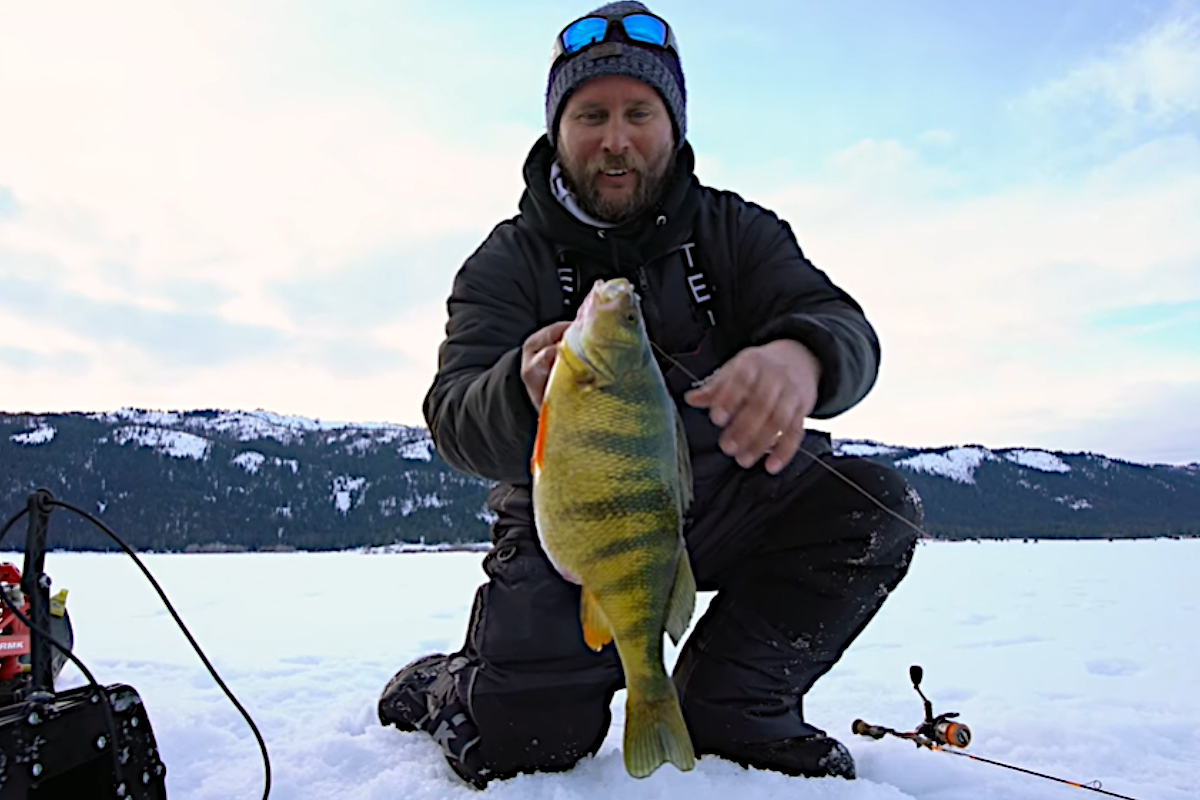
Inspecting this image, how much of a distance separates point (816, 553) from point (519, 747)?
50.8 inches

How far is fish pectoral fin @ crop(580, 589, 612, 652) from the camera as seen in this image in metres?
2.08

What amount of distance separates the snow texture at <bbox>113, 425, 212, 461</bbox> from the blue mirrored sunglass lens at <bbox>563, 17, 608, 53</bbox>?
7223cm

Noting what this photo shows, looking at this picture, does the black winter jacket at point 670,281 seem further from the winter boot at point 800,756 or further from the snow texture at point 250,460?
the snow texture at point 250,460

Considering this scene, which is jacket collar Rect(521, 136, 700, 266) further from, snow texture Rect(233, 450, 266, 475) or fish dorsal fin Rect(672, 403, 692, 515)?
snow texture Rect(233, 450, 266, 475)

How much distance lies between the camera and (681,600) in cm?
210

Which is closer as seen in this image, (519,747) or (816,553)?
(519,747)

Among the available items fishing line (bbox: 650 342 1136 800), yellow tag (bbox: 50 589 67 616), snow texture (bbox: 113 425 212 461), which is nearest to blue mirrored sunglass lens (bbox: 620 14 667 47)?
fishing line (bbox: 650 342 1136 800)

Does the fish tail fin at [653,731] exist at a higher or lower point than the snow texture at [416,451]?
lower

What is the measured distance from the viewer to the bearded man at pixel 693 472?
9.41ft

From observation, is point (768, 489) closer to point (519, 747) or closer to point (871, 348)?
point (871, 348)

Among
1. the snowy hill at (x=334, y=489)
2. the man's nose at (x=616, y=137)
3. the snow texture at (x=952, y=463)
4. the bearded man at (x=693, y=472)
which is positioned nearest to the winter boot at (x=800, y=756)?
the bearded man at (x=693, y=472)

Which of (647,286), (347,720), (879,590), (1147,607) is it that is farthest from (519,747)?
(1147,607)

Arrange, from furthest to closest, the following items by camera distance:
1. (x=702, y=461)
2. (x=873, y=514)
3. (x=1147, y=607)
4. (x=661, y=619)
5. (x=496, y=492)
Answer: (x=1147, y=607) → (x=496, y=492) → (x=702, y=461) → (x=873, y=514) → (x=661, y=619)

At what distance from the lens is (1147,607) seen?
7340 mm
